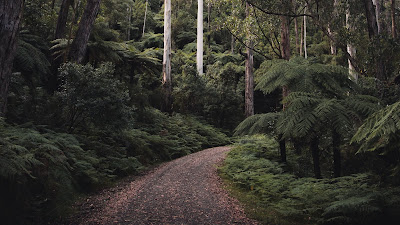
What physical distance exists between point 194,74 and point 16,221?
14.6 m

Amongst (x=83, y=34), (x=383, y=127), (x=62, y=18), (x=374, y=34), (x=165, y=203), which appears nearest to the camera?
(x=383, y=127)

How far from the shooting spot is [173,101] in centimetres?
1833

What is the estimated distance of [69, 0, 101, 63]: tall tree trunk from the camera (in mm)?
9492

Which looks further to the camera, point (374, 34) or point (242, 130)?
point (242, 130)

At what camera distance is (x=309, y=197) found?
16.7ft

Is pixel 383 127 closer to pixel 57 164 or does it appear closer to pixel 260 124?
pixel 260 124

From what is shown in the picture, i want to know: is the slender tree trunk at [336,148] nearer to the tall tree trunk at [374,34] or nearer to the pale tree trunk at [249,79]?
the tall tree trunk at [374,34]

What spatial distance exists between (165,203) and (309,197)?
8.39ft

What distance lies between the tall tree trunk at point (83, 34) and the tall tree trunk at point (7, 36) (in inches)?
134

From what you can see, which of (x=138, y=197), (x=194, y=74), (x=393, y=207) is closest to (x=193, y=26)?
(x=194, y=74)

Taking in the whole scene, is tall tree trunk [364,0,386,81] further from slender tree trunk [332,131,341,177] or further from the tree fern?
the tree fern

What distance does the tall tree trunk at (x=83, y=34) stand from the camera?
9.49m

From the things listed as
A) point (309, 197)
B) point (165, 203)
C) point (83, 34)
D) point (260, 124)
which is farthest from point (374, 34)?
point (83, 34)

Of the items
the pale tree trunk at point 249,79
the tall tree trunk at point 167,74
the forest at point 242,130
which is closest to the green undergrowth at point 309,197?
the forest at point 242,130
